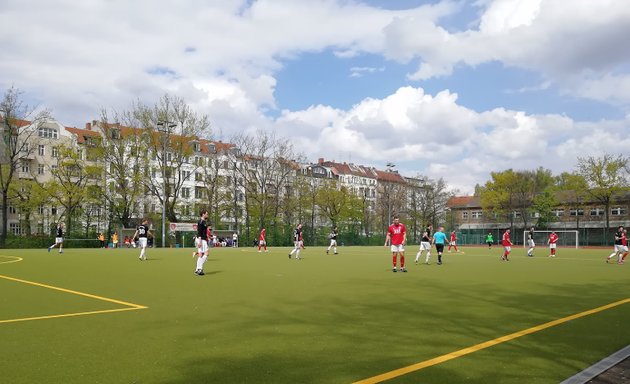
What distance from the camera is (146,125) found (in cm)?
6194

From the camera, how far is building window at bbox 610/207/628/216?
87250mm

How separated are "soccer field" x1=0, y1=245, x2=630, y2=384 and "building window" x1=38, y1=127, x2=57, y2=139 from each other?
71.8m

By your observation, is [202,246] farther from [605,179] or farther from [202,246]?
[605,179]

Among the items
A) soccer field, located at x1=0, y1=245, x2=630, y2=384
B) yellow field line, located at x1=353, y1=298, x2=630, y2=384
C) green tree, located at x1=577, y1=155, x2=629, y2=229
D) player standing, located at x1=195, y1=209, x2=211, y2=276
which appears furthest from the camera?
green tree, located at x1=577, y1=155, x2=629, y2=229

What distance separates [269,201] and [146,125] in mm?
21451

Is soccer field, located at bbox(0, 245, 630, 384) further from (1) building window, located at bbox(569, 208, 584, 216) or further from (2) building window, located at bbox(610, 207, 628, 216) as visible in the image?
(2) building window, located at bbox(610, 207, 628, 216)

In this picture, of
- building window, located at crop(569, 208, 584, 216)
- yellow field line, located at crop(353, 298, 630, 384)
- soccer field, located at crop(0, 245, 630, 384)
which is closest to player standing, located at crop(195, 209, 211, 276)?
soccer field, located at crop(0, 245, 630, 384)

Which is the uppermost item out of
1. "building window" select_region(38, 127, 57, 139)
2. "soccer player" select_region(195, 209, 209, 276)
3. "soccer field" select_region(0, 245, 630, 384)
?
"building window" select_region(38, 127, 57, 139)

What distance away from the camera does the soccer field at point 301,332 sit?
5711mm

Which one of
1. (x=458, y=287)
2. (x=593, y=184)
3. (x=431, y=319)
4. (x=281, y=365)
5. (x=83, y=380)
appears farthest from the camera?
(x=593, y=184)

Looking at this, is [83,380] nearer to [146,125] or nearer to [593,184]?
[146,125]

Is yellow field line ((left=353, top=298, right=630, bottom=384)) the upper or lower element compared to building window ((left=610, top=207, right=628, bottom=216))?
lower

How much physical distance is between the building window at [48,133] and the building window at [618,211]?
92.1 meters

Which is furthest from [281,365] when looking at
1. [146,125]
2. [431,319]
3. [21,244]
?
[146,125]
